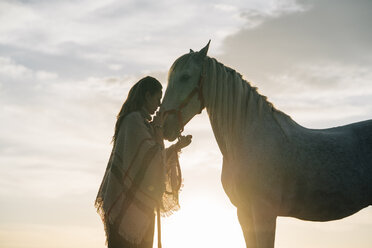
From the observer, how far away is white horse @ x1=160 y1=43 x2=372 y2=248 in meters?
4.26

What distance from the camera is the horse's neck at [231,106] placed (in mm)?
4465

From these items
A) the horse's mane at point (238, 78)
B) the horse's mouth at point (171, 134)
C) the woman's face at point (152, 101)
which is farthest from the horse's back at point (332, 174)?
the woman's face at point (152, 101)

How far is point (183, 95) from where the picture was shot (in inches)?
180

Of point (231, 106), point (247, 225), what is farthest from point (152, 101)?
point (247, 225)

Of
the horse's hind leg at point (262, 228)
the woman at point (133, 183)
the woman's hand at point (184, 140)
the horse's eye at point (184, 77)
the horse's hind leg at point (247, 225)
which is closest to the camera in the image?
the horse's hind leg at point (262, 228)

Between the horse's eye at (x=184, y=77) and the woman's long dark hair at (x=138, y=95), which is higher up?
the horse's eye at (x=184, y=77)

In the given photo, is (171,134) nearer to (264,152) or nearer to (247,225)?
(264,152)

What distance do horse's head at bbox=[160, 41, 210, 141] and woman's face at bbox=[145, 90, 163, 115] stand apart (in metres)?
0.08

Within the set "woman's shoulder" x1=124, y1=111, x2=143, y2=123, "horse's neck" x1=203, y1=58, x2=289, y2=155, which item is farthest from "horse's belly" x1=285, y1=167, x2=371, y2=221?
"woman's shoulder" x1=124, y1=111, x2=143, y2=123

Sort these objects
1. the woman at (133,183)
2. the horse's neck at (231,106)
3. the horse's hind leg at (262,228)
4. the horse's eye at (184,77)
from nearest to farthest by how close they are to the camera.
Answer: the horse's hind leg at (262,228) → the woman at (133,183) → the horse's neck at (231,106) → the horse's eye at (184,77)

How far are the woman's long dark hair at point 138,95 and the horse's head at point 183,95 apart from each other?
210mm

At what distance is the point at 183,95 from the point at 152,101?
0.37 metres

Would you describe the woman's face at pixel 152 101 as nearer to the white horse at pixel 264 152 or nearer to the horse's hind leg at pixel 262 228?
the white horse at pixel 264 152

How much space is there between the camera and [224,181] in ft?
14.9
